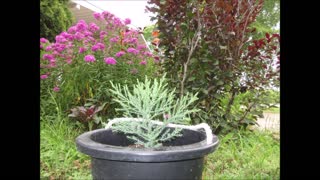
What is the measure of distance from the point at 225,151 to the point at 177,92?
0.68m

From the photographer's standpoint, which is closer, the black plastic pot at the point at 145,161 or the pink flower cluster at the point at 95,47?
the black plastic pot at the point at 145,161

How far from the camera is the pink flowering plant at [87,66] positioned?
3336mm

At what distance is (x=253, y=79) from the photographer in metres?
3.37

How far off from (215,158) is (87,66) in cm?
163

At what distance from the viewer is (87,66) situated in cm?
341

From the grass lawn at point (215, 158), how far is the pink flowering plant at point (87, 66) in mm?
371

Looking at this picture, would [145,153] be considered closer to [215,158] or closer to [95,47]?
[215,158]

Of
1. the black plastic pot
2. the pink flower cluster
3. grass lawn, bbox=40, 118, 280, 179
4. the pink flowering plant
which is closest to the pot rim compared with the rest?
the black plastic pot

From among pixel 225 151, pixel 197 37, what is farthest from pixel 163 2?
pixel 225 151

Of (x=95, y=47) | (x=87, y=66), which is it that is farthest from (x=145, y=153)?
(x=87, y=66)

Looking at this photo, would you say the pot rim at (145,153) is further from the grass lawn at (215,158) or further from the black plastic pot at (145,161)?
the grass lawn at (215,158)

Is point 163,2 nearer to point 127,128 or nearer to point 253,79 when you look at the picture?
point 253,79

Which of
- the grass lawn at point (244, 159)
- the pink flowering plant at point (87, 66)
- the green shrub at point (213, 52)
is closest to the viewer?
the grass lawn at point (244, 159)

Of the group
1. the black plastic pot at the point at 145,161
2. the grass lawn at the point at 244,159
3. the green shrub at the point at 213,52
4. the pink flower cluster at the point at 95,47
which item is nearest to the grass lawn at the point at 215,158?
the grass lawn at the point at 244,159
